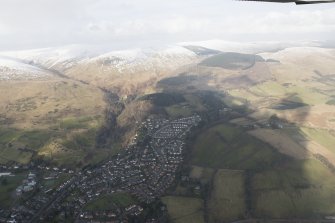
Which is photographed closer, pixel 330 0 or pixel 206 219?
pixel 330 0

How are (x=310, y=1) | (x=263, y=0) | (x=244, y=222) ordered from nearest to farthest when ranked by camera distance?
(x=263, y=0), (x=310, y=1), (x=244, y=222)

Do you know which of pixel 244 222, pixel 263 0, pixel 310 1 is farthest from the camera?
pixel 244 222

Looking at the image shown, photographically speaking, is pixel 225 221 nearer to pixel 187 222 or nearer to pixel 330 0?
pixel 187 222

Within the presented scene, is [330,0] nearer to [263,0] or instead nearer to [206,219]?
[263,0]

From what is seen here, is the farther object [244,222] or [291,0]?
[244,222]

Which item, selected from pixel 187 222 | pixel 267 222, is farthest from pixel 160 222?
pixel 267 222

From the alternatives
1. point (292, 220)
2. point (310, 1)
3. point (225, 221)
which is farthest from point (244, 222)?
point (310, 1)

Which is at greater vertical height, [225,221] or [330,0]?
[330,0]

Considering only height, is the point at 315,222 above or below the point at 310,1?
below

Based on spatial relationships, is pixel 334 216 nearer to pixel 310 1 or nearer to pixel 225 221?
pixel 225 221
